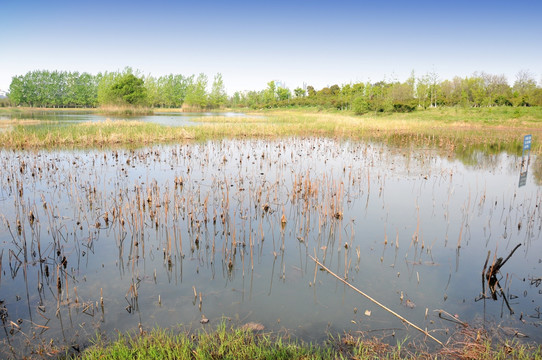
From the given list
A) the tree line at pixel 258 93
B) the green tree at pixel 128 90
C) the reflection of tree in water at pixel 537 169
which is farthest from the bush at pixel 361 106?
the green tree at pixel 128 90

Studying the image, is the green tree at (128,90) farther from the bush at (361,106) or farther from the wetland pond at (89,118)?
the bush at (361,106)

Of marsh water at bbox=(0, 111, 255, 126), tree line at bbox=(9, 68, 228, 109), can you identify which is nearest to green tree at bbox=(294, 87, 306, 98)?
tree line at bbox=(9, 68, 228, 109)

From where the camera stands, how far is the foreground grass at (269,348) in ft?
12.6

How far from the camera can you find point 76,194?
1050 centimetres

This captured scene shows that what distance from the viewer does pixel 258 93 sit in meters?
128

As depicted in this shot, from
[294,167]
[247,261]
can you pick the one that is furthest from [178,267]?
[294,167]

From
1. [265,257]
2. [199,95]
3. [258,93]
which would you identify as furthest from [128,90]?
[265,257]

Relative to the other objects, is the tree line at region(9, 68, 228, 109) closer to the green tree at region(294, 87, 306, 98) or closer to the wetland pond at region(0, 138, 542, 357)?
the green tree at region(294, 87, 306, 98)

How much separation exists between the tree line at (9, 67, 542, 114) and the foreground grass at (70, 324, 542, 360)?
56.5 meters

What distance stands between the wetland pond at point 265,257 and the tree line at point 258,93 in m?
50.9

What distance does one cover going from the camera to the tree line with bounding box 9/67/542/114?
5947cm

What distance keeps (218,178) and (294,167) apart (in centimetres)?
390

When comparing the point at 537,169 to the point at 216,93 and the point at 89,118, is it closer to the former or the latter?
the point at 89,118

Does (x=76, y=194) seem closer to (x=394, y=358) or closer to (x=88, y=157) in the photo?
(x=88, y=157)
